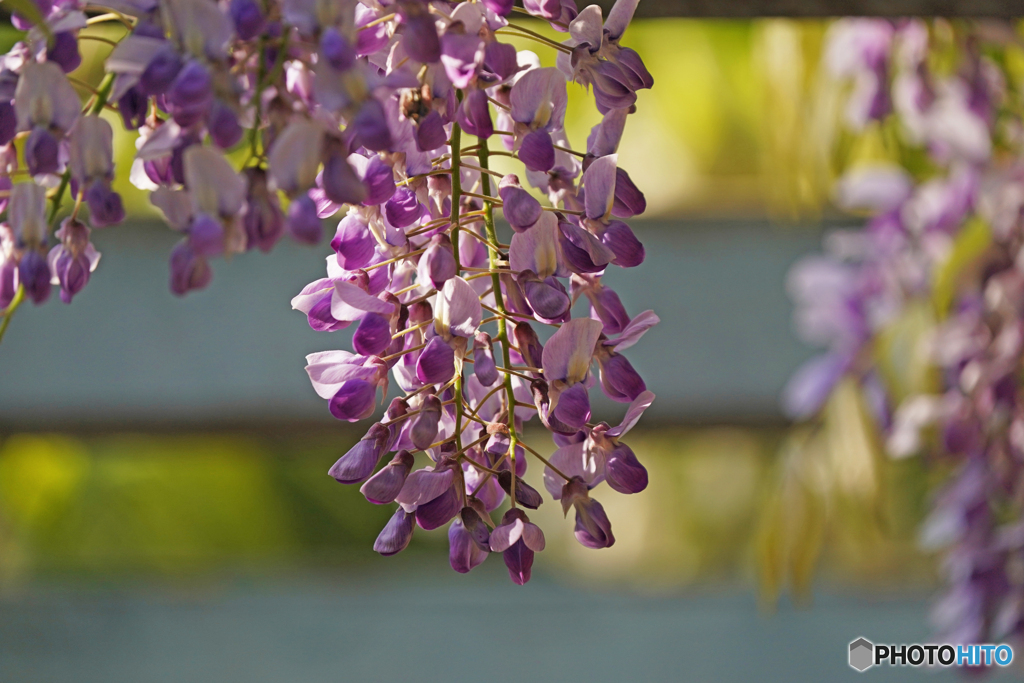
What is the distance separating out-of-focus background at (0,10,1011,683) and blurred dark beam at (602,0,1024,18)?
205 mm

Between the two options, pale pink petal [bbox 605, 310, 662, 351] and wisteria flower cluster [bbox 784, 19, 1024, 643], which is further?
wisteria flower cluster [bbox 784, 19, 1024, 643]

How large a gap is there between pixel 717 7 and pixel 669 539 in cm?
116

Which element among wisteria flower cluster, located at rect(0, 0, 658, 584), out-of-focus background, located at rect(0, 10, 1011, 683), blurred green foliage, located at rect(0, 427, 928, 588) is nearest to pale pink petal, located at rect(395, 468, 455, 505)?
wisteria flower cluster, located at rect(0, 0, 658, 584)

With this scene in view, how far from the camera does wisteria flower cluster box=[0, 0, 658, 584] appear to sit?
0.63 ft

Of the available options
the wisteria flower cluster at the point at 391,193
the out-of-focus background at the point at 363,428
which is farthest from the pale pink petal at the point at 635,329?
the out-of-focus background at the point at 363,428

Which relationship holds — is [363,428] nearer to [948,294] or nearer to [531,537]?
[948,294]

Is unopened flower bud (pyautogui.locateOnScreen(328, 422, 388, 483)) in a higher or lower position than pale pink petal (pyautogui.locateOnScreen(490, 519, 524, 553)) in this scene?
higher

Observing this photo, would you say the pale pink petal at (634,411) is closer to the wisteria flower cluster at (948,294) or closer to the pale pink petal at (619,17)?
the pale pink petal at (619,17)

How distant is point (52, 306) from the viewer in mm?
890

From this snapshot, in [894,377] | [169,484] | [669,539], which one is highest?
[894,377]

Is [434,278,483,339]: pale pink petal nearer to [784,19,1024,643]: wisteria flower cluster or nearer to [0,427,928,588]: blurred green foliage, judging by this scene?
[784,19,1024,643]: wisteria flower cluster

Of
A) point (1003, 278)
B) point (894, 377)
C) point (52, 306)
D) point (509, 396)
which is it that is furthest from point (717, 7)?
point (52, 306)

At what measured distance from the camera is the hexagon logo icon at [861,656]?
71 centimetres

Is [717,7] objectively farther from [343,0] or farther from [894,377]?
[894,377]
